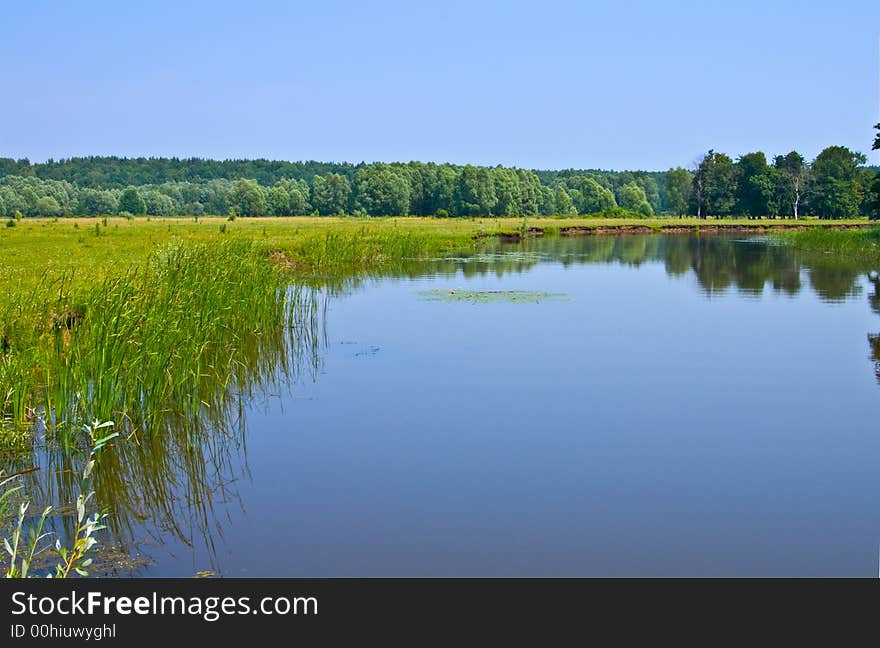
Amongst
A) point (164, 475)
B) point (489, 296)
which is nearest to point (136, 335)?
point (164, 475)

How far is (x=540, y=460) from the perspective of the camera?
980 centimetres

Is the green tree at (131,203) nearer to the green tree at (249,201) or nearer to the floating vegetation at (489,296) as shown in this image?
the green tree at (249,201)

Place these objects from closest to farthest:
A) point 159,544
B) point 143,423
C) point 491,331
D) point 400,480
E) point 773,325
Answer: point 159,544 < point 400,480 < point 143,423 < point 491,331 < point 773,325

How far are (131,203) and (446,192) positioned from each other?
40584 mm

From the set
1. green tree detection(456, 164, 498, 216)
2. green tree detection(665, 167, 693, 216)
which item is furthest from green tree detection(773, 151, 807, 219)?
green tree detection(456, 164, 498, 216)

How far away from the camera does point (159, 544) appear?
7465mm

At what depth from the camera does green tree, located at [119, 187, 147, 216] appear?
4624 inches

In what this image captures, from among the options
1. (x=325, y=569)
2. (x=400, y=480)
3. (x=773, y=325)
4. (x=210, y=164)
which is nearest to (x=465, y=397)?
(x=400, y=480)

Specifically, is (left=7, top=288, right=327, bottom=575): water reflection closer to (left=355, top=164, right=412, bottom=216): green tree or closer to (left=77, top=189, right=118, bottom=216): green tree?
(left=355, top=164, right=412, bottom=216): green tree

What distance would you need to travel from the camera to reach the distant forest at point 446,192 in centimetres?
9688

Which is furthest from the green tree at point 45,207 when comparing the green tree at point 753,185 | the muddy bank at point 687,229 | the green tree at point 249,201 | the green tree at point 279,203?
the green tree at point 753,185

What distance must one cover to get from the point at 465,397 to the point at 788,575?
6238 mm

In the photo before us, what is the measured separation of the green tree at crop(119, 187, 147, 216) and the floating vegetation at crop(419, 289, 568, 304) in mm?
99842

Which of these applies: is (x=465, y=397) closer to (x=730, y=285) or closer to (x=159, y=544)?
(x=159, y=544)
